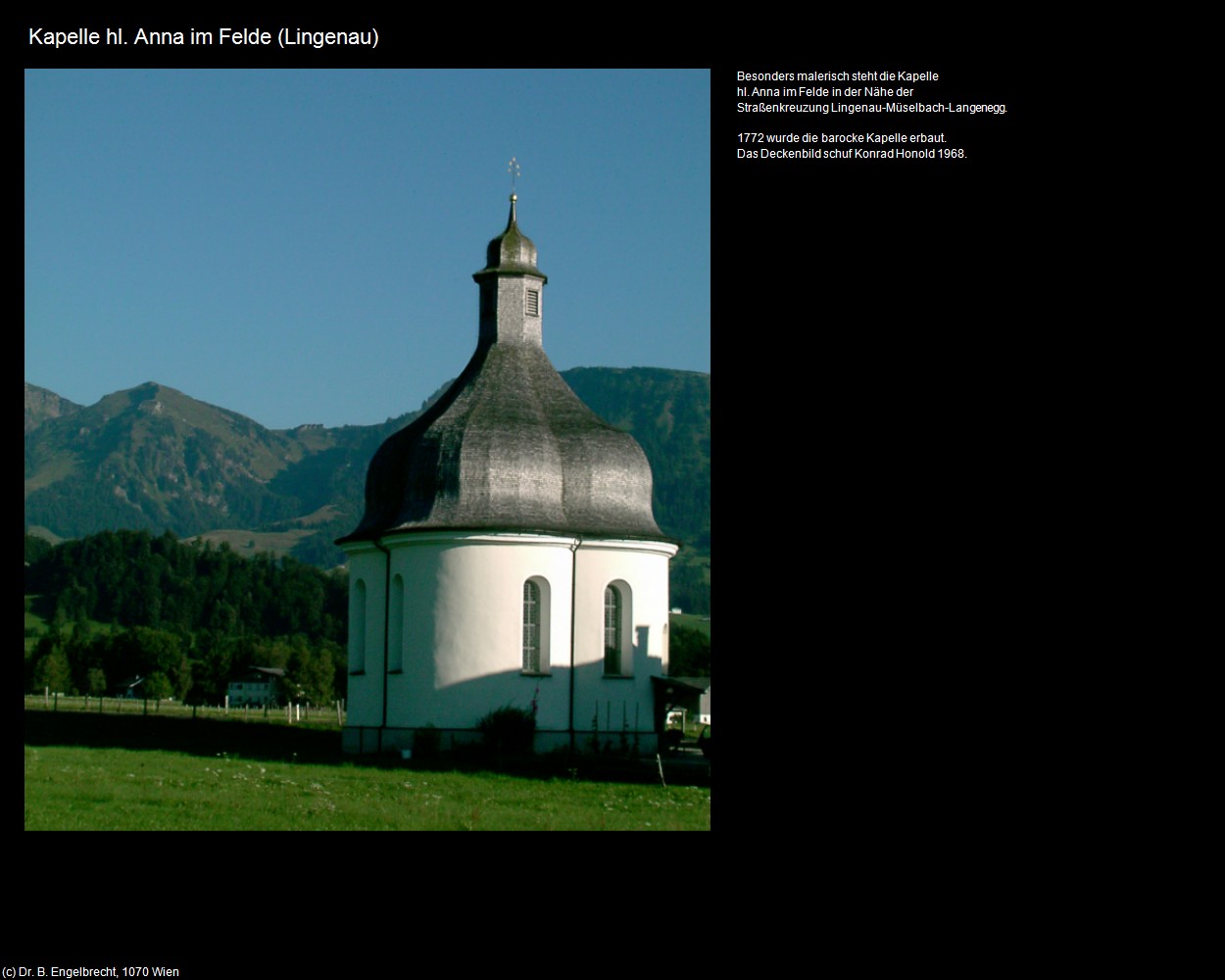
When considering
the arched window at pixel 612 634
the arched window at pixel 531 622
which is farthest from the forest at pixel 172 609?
the arched window at pixel 531 622

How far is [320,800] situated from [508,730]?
42.1ft

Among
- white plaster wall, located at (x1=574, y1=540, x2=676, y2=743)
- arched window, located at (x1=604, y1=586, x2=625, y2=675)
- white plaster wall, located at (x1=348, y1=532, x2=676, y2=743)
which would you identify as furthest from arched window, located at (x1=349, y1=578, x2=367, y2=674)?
arched window, located at (x1=604, y1=586, x2=625, y2=675)

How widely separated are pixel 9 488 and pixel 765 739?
18.0 ft

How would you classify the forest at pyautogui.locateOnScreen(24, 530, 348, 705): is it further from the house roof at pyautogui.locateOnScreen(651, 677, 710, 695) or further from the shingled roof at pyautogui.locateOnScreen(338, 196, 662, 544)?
the house roof at pyautogui.locateOnScreen(651, 677, 710, 695)

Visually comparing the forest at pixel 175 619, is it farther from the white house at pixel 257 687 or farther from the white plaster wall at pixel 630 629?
the white plaster wall at pixel 630 629

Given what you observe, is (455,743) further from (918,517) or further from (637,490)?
(918,517)

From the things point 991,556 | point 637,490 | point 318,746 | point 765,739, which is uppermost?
point 637,490

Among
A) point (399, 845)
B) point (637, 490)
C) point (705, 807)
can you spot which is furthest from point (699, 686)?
point (399, 845)

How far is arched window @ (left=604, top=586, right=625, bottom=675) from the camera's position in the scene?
3381 cm

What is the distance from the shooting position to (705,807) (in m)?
18.4

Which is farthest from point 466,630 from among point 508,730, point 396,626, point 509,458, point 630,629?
point 630,629

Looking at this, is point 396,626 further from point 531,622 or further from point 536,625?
point 536,625

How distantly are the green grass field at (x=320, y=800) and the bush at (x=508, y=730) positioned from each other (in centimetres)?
533

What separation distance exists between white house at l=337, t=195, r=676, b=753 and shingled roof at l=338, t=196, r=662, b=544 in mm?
44
